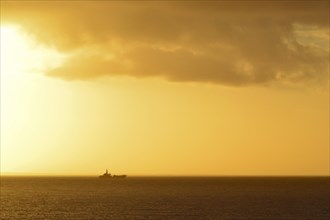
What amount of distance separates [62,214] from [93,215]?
8.28m

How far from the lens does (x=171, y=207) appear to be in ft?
504

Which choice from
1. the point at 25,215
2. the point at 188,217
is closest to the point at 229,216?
the point at 188,217

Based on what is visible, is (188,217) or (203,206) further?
(203,206)

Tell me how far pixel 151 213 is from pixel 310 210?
36934 millimetres

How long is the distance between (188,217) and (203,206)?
1263 inches

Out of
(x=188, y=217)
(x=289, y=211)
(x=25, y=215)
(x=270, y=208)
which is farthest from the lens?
(x=270, y=208)

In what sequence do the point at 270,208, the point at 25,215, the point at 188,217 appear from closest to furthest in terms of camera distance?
1. the point at 188,217
2. the point at 25,215
3. the point at 270,208

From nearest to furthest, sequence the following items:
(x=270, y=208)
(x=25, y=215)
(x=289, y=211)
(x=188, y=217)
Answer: (x=188, y=217)
(x=25, y=215)
(x=289, y=211)
(x=270, y=208)

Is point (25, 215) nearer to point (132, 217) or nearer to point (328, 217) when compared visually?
point (132, 217)

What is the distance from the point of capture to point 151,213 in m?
136

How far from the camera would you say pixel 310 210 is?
14600 cm

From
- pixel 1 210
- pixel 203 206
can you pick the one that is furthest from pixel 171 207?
pixel 1 210

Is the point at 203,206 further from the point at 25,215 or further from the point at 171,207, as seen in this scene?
the point at 25,215

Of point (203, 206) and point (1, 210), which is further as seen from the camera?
point (203, 206)
